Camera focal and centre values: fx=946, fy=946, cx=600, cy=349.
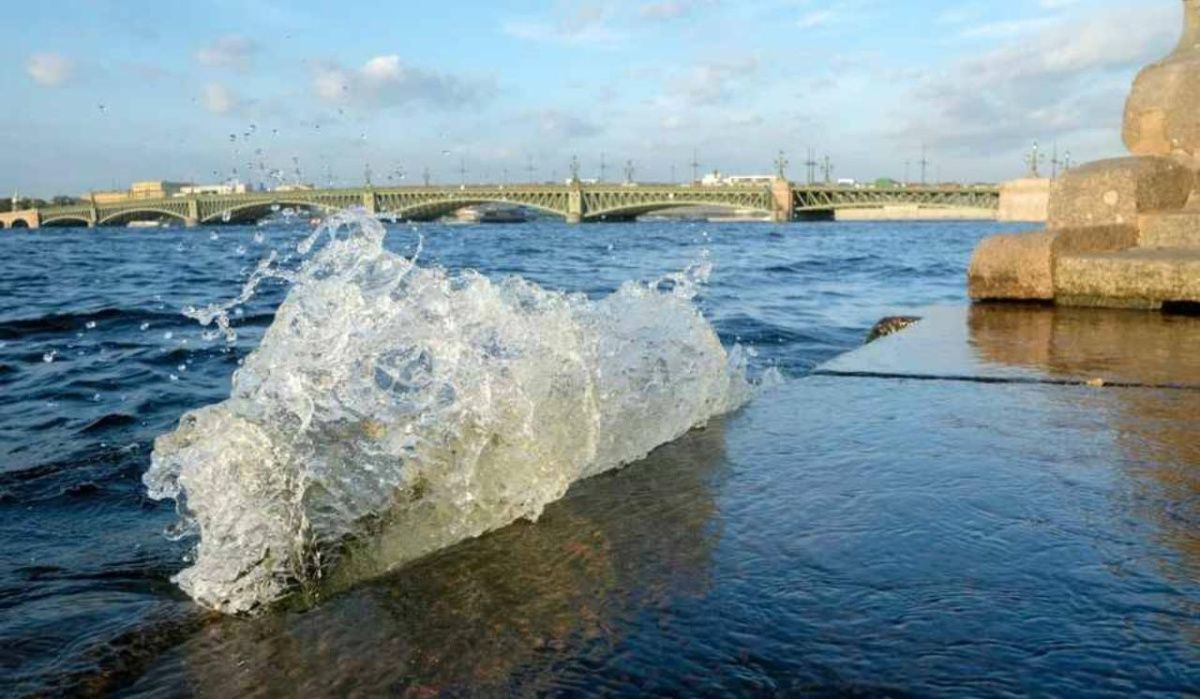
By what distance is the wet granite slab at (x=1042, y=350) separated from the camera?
3.61 m

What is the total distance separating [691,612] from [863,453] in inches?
44.3

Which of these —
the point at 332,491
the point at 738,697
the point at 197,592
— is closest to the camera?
the point at 738,697

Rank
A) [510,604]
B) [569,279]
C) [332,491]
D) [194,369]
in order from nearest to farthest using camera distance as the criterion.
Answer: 1. [510,604]
2. [332,491]
3. [194,369]
4. [569,279]

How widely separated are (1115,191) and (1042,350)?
297cm

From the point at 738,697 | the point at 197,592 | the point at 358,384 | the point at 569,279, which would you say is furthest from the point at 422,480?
the point at 569,279

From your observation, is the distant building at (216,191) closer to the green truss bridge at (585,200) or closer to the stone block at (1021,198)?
the green truss bridge at (585,200)

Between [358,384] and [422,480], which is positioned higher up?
[358,384]

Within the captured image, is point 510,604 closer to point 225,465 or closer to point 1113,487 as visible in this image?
point 225,465

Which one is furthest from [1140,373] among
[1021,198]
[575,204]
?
[1021,198]

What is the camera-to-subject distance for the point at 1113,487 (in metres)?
2.14

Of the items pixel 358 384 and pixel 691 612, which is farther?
pixel 358 384

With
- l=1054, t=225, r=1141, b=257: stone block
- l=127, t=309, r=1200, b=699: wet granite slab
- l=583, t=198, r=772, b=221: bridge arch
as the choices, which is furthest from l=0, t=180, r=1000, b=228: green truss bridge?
l=127, t=309, r=1200, b=699: wet granite slab

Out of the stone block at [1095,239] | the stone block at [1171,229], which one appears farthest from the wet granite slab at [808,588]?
the stone block at [1171,229]

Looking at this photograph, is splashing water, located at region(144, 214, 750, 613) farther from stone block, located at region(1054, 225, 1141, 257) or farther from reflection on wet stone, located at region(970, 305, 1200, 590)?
stone block, located at region(1054, 225, 1141, 257)
